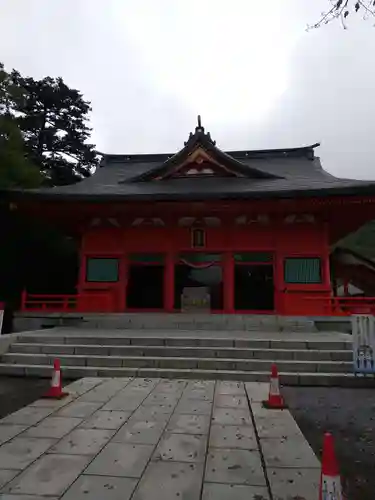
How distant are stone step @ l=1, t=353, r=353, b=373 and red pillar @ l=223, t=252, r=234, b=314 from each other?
17.3ft

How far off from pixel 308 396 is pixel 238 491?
11.9ft

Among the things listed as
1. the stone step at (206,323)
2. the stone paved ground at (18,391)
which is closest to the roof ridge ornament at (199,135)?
the stone step at (206,323)

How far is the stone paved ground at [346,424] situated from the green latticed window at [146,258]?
25.7 feet

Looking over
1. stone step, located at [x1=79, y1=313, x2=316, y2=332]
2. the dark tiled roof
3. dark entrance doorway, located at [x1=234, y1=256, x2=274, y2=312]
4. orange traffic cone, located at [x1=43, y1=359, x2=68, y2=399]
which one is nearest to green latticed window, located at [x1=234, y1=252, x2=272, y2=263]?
dark entrance doorway, located at [x1=234, y1=256, x2=274, y2=312]

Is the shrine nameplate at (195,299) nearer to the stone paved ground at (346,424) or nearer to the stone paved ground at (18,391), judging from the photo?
the stone paved ground at (18,391)

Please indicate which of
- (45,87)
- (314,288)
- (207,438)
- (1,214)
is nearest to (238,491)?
(207,438)

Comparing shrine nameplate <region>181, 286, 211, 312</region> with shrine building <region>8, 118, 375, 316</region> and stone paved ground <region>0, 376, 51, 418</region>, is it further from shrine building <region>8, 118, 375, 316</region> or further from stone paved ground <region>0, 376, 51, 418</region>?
stone paved ground <region>0, 376, 51, 418</region>

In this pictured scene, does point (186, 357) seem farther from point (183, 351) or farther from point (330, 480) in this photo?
point (330, 480)

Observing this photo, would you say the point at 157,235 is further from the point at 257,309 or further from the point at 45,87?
the point at 45,87

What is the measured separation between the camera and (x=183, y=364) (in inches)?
308

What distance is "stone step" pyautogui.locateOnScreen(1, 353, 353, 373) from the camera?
7.47 m

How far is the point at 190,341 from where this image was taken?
868cm

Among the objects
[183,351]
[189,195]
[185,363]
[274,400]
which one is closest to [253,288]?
[189,195]

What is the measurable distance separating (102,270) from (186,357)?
254 inches
